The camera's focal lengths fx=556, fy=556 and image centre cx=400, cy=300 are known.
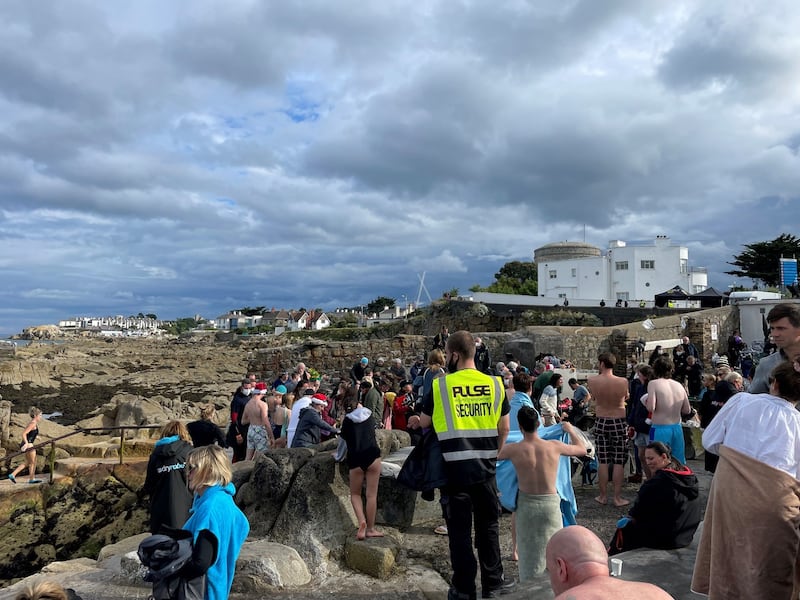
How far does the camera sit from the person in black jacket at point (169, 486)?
4348 mm

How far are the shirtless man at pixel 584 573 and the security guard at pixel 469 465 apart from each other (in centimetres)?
177

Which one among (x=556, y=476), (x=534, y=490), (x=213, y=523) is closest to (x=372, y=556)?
(x=534, y=490)

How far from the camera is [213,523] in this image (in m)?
2.82

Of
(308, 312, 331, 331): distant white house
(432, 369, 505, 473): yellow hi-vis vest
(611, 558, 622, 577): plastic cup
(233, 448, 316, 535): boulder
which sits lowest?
(233, 448, 316, 535): boulder

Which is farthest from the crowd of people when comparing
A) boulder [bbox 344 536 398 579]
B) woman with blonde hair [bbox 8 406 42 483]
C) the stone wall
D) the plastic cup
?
the stone wall

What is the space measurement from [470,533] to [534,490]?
63 centimetres

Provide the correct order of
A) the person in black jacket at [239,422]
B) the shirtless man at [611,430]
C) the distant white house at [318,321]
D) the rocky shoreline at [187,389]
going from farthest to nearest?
the distant white house at [318,321] < the person in black jacket at [239,422] < the shirtless man at [611,430] < the rocky shoreline at [187,389]

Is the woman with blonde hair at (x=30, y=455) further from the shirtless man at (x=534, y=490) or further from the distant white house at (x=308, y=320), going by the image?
the distant white house at (x=308, y=320)

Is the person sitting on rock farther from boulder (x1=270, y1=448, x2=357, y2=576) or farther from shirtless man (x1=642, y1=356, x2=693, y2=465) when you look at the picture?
shirtless man (x1=642, y1=356, x2=693, y2=465)

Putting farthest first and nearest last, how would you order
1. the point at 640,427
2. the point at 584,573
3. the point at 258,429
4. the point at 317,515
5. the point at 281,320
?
the point at 281,320
the point at 258,429
the point at 640,427
the point at 317,515
the point at 584,573

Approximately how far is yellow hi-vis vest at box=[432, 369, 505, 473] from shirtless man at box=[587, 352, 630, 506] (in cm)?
261

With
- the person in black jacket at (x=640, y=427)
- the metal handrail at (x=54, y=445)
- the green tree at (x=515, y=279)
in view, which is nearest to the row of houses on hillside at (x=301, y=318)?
the green tree at (x=515, y=279)

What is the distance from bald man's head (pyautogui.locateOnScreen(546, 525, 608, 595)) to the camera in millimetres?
1764

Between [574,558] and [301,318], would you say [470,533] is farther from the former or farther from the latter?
[301,318]
